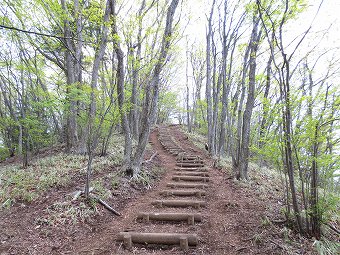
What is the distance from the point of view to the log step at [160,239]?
317 centimetres

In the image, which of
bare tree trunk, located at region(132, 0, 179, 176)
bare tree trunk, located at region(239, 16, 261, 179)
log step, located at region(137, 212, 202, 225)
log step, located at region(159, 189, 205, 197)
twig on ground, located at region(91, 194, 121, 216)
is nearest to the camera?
log step, located at region(137, 212, 202, 225)

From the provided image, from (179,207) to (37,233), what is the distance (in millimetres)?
2905

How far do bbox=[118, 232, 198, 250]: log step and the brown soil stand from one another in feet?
0.29

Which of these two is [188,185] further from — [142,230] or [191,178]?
[142,230]

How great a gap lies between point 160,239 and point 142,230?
0.54 metres

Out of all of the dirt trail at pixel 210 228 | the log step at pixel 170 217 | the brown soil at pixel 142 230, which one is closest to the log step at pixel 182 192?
the dirt trail at pixel 210 228

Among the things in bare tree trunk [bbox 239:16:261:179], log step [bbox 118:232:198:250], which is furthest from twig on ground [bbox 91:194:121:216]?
bare tree trunk [bbox 239:16:261:179]

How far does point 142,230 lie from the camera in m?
3.67

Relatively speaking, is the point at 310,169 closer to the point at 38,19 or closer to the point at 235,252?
the point at 235,252

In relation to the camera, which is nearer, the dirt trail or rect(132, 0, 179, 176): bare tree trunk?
the dirt trail

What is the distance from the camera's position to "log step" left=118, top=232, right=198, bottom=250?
3.17m

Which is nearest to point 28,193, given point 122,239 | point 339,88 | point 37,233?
point 37,233

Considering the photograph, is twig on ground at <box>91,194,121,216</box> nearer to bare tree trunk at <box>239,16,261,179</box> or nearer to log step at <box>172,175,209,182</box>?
log step at <box>172,175,209,182</box>

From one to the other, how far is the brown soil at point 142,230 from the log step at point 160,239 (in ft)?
0.29
